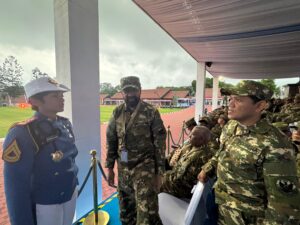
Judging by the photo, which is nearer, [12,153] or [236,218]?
[12,153]

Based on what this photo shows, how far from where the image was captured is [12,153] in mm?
1319

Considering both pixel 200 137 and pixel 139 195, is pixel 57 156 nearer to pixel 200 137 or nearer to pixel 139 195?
pixel 139 195

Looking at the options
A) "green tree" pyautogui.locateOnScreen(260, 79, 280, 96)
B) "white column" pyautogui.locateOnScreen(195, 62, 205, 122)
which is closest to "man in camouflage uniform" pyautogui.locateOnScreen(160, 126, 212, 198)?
"green tree" pyautogui.locateOnScreen(260, 79, 280, 96)

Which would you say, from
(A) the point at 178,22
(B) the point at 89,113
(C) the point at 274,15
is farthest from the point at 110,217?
(C) the point at 274,15

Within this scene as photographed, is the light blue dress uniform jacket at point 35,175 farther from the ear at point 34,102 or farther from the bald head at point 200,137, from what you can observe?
the bald head at point 200,137

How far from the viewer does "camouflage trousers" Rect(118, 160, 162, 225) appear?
2.06 metres

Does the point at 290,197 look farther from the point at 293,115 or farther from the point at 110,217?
the point at 293,115

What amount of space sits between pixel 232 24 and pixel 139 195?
454cm

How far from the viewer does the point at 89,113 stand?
2.78 meters

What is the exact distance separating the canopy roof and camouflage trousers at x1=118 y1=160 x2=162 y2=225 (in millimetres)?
3187

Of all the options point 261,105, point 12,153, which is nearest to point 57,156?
point 12,153

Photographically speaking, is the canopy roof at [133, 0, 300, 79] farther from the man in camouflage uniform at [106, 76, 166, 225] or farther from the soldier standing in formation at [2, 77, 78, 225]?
the soldier standing in formation at [2, 77, 78, 225]

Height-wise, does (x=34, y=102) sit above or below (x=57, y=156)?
above

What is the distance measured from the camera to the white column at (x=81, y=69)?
2461mm
